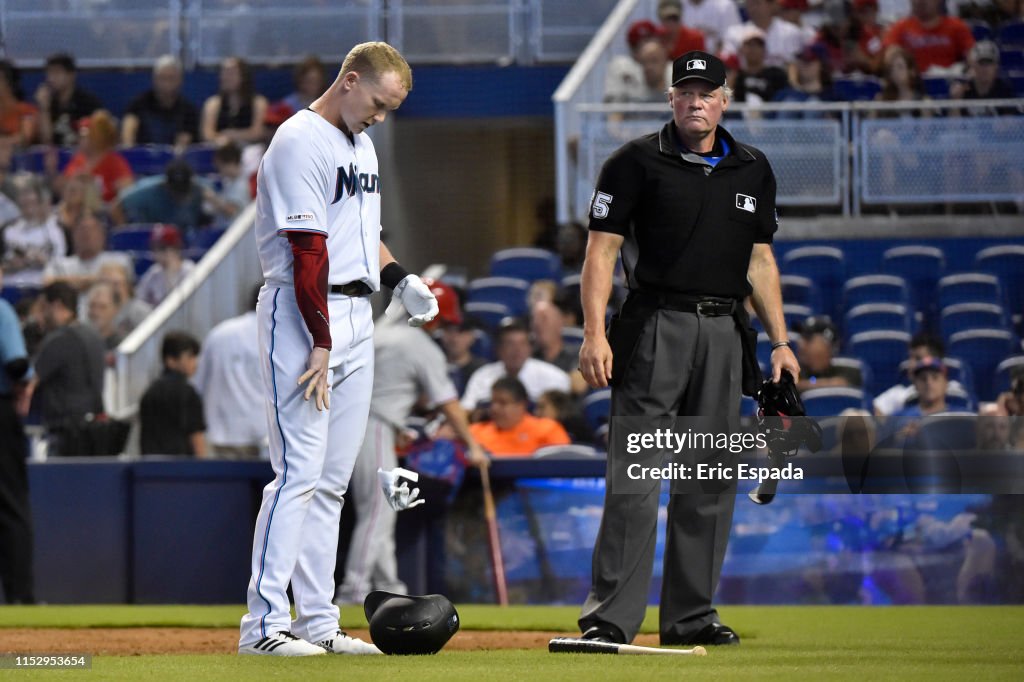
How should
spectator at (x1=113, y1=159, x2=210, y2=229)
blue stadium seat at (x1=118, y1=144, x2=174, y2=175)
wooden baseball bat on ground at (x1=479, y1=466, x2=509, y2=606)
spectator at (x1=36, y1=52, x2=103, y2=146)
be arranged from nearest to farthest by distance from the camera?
wooden baseball bat on ground at (x1=479, y1=466, x2=509, y2=606) → spectator at (x1=113, y1=159, x2=210, y2=229) → blue stadium seat at (x1=118, y1=144, x2=174, y2=175) → spectator at (x1=36, y1=52, x2=103, y2=146)

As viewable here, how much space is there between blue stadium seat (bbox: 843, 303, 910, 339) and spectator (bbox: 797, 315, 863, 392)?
3.27ft

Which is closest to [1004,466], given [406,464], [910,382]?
[910,382]

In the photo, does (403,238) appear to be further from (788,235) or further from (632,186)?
(632,186)

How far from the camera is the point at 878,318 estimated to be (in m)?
11.0

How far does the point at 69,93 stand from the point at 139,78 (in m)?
0.91

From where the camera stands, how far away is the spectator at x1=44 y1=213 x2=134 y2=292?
12039mm

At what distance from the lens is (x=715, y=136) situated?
18.1 feet

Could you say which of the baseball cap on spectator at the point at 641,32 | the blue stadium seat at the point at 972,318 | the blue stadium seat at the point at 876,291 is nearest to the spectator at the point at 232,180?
the baseball cap on spectator at the point at 641,32

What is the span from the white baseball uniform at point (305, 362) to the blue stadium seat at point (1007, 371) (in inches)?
203

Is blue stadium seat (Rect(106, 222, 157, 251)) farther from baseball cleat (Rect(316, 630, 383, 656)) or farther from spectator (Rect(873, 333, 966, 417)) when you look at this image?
baseball cleat (Rect(316, 630, 383, 656))

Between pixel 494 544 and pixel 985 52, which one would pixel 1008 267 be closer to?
pixel 985 52

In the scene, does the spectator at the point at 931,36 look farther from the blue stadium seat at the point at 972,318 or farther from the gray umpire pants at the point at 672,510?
the gray umpire pants at the point at 672,510

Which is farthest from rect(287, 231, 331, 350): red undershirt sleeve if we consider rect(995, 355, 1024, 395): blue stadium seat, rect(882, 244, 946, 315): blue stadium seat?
rect(882, 244, 946, 315): blue stadium seat

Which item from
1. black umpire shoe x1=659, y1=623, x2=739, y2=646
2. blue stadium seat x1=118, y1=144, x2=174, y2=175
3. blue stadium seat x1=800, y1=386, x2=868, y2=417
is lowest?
blue stadium seat x1=800, y1=386, x2=868, y2=417
